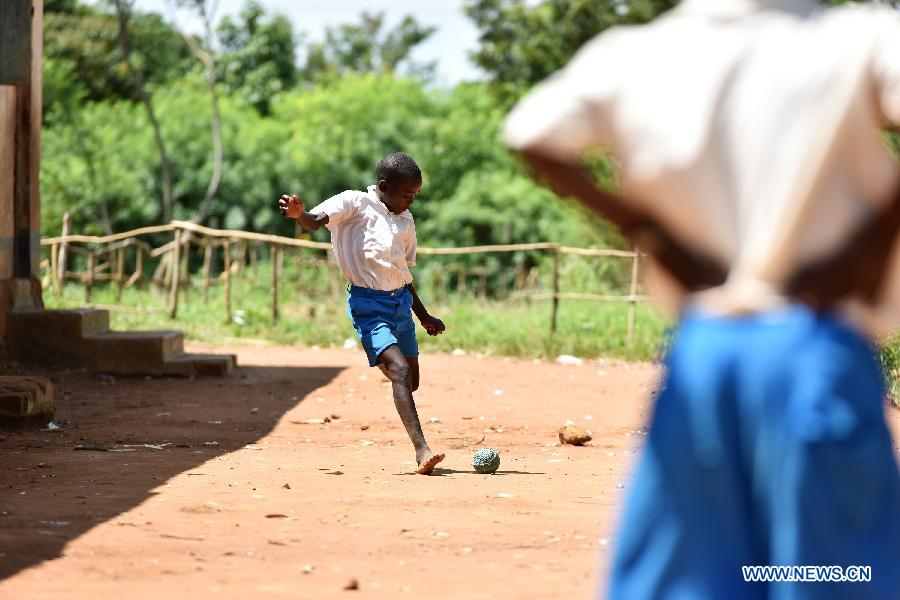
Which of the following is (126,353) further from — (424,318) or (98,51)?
(98,51)

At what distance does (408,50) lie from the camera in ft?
148

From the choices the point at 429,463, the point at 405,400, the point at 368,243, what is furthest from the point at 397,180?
the point at 429,463

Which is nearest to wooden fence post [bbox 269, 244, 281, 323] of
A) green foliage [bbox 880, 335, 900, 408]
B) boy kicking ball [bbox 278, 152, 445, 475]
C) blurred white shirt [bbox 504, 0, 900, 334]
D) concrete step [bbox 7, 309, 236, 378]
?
concrete step [bbox 7, 309, 236, 378]

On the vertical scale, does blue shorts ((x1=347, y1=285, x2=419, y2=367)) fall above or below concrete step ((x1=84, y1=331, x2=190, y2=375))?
above

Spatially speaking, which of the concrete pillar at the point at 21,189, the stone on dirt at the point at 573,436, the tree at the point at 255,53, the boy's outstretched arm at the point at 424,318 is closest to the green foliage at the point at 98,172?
the tree at the point at 255,53

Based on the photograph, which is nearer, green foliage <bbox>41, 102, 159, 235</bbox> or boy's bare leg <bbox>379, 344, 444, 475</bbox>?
boy's bare leg <bbox>379, 344, 444, 475</bbox>

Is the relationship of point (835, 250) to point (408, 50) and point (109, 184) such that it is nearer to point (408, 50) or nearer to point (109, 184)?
point (109, 184)

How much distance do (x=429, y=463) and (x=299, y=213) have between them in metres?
1.34

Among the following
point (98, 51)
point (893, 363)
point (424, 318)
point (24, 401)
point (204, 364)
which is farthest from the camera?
point (98, 51)

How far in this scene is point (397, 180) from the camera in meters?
6.60

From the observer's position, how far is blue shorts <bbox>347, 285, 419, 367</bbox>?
654cm

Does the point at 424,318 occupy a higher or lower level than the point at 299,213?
lower

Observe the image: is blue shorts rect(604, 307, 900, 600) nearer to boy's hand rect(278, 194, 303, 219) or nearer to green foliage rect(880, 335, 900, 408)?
boy's hand rect(278, 194, 303, 219)

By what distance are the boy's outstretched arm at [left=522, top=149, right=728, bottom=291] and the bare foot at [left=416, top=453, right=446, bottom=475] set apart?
411 cm
